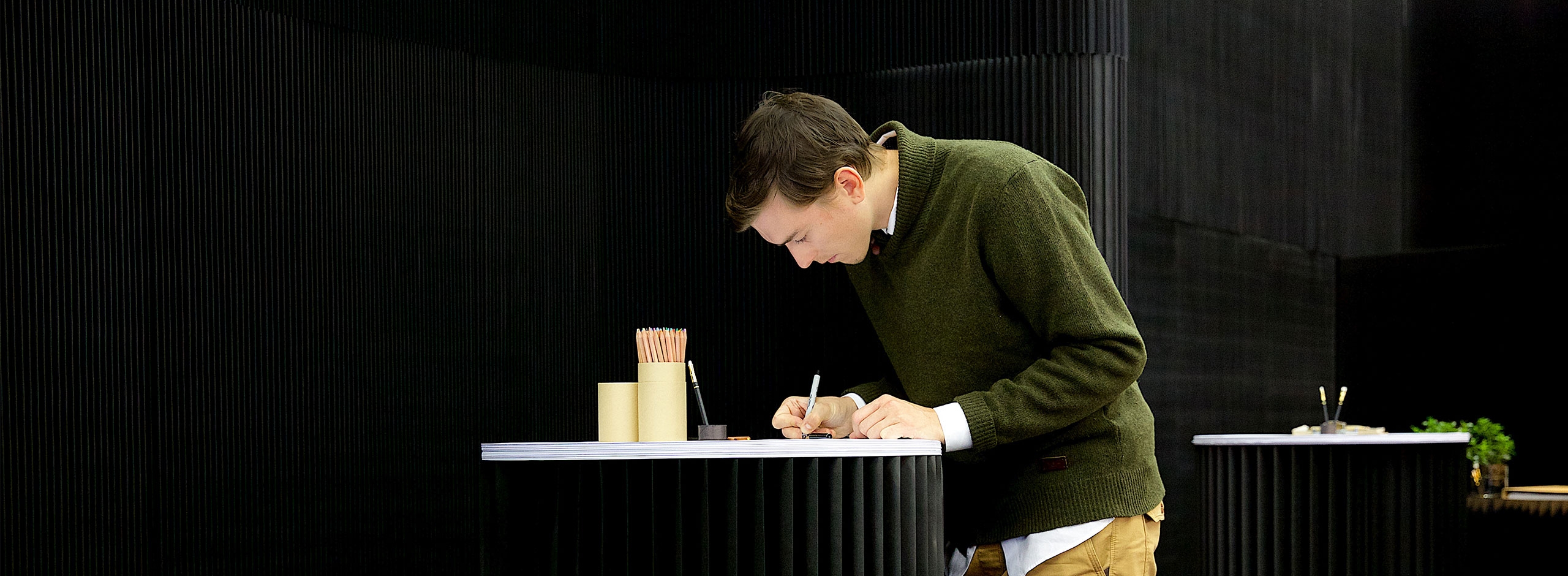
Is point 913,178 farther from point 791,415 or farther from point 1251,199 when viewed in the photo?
point 1251,199

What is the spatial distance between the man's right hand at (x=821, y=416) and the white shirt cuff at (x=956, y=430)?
31 cm

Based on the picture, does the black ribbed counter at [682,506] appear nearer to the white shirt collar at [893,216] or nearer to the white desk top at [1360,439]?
the white shirt collar at [893,216]

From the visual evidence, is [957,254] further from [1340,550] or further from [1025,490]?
[1340,550]

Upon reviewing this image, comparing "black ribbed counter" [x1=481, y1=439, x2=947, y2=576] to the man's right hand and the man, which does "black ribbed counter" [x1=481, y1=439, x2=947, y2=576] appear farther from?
the man's right hand

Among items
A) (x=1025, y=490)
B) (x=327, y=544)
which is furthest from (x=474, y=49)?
(x=1025, y=490)

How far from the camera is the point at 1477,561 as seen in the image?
228 inches

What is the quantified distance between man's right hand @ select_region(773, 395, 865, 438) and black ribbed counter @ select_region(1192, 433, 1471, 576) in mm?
2258

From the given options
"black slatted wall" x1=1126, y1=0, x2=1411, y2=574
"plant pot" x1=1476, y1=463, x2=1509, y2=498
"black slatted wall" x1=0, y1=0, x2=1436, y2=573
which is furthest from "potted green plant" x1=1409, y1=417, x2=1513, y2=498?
"black slatted wall" x1=0, y1=0, x2=1436, y2=573

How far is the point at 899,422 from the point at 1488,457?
5231 millimetres

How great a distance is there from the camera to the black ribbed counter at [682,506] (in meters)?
1.66

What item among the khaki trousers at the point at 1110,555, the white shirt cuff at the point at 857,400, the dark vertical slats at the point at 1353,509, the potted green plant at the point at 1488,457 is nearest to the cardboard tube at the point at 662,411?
the white shirt cuff at the point at 857,400

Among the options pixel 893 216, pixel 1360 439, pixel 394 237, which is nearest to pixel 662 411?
pixel 893 216

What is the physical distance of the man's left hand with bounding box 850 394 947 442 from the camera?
5.94ft

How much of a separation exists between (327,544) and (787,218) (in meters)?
2.29
